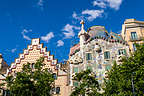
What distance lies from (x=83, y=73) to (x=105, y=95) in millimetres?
3384

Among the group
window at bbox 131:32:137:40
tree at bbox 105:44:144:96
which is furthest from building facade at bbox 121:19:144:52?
tree at bbox 105:44:144:96

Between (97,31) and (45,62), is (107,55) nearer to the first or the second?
(97,31)

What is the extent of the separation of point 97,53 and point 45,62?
28.4 ft

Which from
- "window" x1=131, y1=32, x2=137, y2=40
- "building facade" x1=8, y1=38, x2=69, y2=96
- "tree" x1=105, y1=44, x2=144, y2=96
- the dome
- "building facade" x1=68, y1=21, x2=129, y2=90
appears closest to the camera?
"tree" x1=105, y1=44, x2=144, y2=96

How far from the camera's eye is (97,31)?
1404 inches

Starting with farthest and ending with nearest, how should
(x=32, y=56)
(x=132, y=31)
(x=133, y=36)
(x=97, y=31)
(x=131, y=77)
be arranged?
(x=97, y=31) < (x=132, y=31) < (x=133, y=36) < (x=32, y=56) < (x=131, y=77)

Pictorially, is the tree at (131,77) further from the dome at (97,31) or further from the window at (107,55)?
the dome at (97,31)

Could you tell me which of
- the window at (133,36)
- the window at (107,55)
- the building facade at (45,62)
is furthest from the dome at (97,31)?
the building facade at (45,62)

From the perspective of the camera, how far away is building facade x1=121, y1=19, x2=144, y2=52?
34.1 m

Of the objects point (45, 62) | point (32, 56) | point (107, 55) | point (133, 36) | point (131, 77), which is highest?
point (133, 36)

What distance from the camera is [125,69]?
2033 cm

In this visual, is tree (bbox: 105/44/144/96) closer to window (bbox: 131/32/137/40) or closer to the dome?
window (bbox: 131/32/137/40)

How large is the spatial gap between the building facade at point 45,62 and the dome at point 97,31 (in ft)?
27.7

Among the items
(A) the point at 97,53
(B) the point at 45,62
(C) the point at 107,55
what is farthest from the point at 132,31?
(B) the point at 45,62
